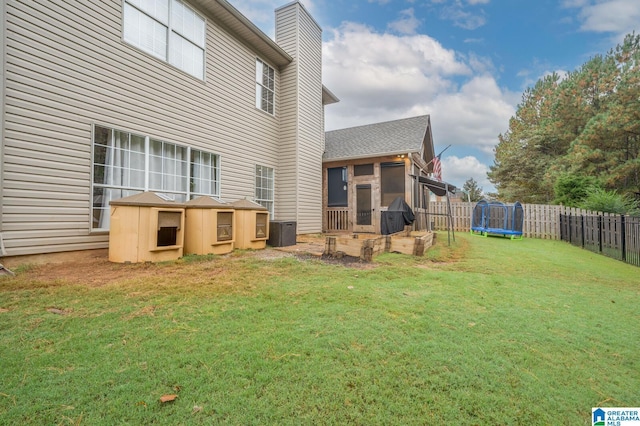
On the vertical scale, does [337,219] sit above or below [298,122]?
below

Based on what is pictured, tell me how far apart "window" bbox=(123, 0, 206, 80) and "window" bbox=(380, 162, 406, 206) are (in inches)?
286

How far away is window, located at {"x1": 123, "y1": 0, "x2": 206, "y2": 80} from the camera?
602 centimetres

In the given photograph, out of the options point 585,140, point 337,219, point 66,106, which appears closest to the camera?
point 66,106

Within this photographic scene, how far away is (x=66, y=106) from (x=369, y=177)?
9.24 m

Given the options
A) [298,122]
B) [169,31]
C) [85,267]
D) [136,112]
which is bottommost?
[85,267]

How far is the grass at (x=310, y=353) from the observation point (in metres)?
1.42

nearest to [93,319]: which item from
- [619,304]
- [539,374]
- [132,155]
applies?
[539,374]

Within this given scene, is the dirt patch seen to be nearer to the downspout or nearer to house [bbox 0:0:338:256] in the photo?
house [bbox 0:0:338:256]

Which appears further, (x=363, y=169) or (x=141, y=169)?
(x=363, y=169)

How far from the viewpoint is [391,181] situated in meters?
11.1

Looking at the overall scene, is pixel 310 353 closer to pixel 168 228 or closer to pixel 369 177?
pixel 168 228

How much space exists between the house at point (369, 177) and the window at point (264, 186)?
2.82 meters

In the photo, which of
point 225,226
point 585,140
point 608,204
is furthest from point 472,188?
point 225,226

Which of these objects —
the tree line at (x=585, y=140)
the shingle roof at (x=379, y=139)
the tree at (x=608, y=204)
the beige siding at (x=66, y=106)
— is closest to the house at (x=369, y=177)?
the shingle roof at (x=379, y=139)
